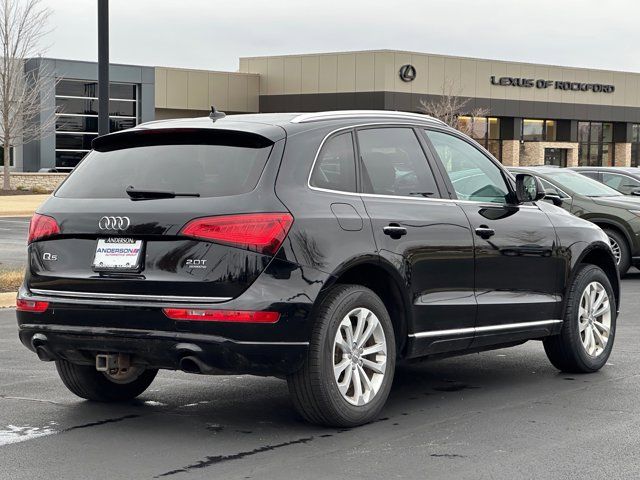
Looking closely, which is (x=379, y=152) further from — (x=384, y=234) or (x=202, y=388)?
(x=202, y=388)

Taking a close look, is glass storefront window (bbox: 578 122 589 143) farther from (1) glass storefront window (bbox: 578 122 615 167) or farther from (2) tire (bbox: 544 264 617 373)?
(2) tire (bbox: 544 264 617 373)

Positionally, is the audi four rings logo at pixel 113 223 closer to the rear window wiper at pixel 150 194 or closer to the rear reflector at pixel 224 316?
the rear window wiper at pixel 150 194

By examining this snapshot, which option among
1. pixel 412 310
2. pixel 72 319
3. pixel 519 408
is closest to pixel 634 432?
pixel 519 408

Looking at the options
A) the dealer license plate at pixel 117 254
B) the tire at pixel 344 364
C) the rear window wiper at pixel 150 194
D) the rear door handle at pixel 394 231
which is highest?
the rear window wiper at pixel 150 194

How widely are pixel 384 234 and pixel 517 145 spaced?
6096 cm

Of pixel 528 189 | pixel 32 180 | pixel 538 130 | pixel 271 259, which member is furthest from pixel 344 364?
pixel 538 130

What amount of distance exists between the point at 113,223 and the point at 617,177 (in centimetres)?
1494

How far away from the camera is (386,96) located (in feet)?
198

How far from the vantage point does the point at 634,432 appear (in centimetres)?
658

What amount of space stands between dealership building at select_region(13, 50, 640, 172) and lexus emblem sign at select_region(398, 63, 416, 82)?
62 millimetres

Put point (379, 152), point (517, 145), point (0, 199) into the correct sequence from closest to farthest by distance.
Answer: point (379, 152) → point (0, 199) → point (517, 145)

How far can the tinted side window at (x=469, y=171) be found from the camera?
7.68 m

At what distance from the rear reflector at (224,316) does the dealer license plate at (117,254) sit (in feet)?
1.29

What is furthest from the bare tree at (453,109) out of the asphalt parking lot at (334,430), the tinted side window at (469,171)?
the asphalt parking lot at (334,430)
